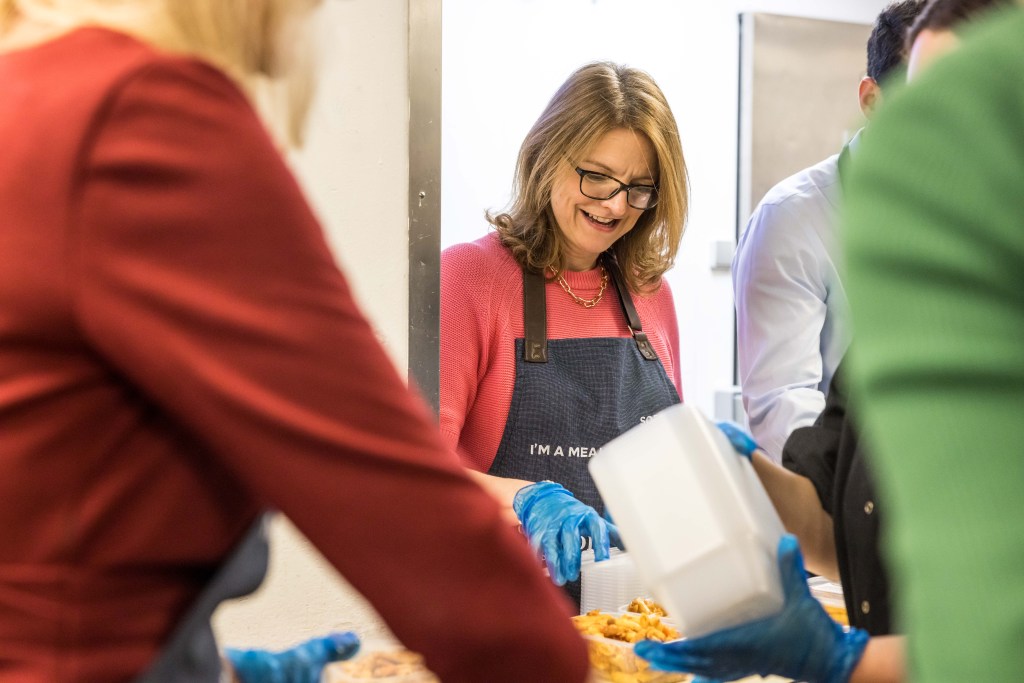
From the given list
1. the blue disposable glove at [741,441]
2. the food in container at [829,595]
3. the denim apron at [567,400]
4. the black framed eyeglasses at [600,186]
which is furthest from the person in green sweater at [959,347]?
the black framed eyeglasses at [600,186]

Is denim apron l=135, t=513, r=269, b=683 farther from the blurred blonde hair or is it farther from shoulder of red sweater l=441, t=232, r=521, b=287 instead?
shoulder of red sweater l=441, t=232, r=521, b=287

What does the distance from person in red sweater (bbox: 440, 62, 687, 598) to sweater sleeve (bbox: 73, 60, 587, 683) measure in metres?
1.40

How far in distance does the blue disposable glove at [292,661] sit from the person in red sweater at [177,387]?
0.85 ft

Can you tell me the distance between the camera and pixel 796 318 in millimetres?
2359

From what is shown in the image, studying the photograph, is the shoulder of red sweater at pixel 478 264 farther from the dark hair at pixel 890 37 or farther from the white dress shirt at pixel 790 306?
the dark hair at pixel 890 37

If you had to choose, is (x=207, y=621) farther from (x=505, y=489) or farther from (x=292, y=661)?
(x=505, y=489)

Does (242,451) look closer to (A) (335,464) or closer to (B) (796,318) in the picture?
(A) (335,464)

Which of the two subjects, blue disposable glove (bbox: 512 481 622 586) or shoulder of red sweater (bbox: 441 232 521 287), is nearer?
blue disposable glove (bbox: 512 481 622 586)

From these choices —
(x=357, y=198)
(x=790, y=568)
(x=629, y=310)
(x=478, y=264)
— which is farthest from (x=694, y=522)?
(x=629, y=310)

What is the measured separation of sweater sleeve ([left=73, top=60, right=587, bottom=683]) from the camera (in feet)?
1.95

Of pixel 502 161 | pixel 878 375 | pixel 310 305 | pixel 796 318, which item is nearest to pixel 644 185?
pixel 796 318

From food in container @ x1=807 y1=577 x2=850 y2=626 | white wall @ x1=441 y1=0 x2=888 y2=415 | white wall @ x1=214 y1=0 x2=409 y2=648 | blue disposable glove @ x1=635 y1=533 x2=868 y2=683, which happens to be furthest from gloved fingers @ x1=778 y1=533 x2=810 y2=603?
white wall @ x1=441 y1=0 x2=888 y2=415

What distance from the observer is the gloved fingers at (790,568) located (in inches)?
37.0

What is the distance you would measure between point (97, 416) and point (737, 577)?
1.92 feet
